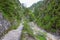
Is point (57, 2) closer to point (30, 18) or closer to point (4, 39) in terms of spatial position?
point (4, 39)

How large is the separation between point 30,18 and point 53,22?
5280 cm

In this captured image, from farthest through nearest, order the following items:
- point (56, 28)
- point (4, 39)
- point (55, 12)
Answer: point (55, 12) < point (56, 28) < point (4, 39)

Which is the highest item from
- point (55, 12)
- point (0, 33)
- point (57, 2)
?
point (57, 2)

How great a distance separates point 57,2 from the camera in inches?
1900

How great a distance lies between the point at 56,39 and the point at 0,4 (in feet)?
52.5

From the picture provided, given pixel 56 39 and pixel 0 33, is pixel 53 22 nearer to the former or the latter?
pixel 56 39

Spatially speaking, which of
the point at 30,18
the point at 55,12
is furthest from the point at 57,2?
the point at 30,18

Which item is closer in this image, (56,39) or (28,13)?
(56,39)

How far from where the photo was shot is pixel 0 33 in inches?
803

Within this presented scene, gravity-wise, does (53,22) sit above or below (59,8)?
below

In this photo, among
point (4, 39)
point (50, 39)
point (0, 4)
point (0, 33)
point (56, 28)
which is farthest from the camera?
point (56, 28)

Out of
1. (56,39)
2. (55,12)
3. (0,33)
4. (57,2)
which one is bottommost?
(56,39)

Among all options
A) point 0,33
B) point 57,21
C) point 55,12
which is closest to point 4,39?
point 0,33

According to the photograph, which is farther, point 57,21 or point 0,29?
point 57,21
